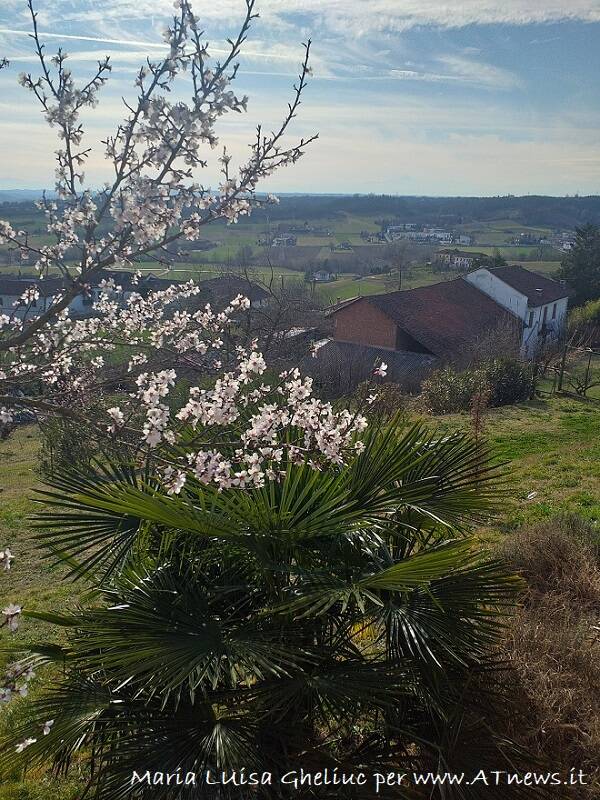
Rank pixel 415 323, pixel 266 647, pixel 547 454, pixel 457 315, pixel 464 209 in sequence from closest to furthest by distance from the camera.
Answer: pixel 266 647, pixel 547 454, pixel 415 323, pixel 457 315, pixel 464 209

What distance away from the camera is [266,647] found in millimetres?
2922

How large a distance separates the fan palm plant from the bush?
49.5 ft

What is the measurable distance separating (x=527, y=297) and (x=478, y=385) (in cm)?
1884

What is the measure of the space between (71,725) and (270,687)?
104 cm

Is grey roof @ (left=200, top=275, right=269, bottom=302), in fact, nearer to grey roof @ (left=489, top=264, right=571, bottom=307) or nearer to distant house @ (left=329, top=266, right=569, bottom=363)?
distant house @ (left=329, top=266, right=569, bottom=363)

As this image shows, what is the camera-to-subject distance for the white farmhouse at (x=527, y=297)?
3518 cm

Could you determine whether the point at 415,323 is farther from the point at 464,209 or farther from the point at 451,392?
the point at 464,209

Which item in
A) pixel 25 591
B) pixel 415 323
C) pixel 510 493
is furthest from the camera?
pixel 415 323

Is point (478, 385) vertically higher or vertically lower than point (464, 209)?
lower

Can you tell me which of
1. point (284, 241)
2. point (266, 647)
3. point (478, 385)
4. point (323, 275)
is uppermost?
point (266, 647)

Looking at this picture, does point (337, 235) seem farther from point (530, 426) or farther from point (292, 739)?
point (292, 739)

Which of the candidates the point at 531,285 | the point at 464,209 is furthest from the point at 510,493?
the point at 464,209

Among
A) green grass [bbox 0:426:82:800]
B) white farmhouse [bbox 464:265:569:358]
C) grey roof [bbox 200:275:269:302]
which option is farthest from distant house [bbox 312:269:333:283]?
green grass [bbox 0:426:82:800]

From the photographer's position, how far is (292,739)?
10.2 ft
